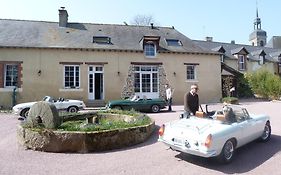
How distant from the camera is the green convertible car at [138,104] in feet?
53.7

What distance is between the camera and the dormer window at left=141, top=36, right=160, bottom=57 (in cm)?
2358

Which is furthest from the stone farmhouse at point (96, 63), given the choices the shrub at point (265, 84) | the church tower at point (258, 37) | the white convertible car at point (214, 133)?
the church tower at point (258, 37)

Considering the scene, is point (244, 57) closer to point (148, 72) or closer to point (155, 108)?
point (148, 72)

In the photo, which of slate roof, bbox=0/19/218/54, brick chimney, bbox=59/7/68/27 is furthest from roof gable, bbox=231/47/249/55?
brick chimney, bbox=59/7/68/27

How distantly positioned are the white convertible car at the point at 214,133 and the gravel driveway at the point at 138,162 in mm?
331

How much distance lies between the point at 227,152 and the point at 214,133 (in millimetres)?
717

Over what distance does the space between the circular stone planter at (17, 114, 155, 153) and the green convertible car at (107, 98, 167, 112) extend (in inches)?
318

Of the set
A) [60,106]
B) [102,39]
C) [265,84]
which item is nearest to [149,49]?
[102,39]

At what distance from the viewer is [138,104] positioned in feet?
55.0

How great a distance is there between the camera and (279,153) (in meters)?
7.28

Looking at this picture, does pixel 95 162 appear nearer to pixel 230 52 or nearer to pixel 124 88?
pixel 124 88

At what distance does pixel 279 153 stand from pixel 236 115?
56.5 inches

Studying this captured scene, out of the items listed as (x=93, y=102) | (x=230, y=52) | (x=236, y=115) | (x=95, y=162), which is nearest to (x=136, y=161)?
(x=95, y=162)

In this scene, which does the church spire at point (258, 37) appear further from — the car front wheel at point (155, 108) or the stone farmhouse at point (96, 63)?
the car front wheel at point (155, 108)
